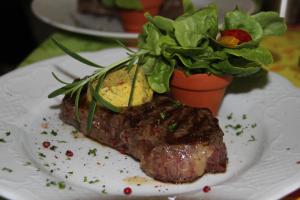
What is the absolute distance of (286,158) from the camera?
2025 mm

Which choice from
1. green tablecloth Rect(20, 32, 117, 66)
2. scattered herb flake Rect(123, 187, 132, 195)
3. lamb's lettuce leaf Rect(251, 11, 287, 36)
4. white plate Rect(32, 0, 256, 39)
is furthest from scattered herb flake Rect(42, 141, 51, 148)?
white plate Rect(32, 0, 256, 39)

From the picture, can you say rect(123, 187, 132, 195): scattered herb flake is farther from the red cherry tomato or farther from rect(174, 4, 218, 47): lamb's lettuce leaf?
the red cherry tomato

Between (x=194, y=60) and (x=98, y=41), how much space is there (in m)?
1.29

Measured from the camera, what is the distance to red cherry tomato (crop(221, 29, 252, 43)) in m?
2.39

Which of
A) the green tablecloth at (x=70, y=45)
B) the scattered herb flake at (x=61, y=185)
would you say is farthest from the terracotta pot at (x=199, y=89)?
the green tablecloth at (x=70, y=45)

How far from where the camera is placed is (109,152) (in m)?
2.26

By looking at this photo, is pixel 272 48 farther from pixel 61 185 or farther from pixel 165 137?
pixel 61 185

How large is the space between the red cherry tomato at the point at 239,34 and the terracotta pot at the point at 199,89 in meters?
0.19

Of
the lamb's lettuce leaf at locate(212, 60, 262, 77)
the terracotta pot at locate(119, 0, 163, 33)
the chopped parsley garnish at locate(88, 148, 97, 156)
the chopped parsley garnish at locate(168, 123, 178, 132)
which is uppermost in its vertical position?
the lamb's lettuce leaf at locate(212, 60, 262, 77)

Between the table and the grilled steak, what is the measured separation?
958mm

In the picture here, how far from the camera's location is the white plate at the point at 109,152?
1874mm

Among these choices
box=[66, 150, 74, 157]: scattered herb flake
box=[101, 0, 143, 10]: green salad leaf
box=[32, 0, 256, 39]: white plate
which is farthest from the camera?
box=[32, 0, 256, 39]: white plate

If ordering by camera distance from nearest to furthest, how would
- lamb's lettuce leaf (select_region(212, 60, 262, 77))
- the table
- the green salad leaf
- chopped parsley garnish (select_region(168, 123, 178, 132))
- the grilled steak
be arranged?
the grilled steak < chopped parsley garnish (select_region(168, 123, 178, 132)) < lamb's lettuce leaf (select_region(212, 60, 262, 77)) < the table < the green salad leaf

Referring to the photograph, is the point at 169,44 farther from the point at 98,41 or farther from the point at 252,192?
the point at 98,41
